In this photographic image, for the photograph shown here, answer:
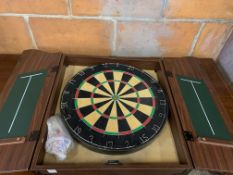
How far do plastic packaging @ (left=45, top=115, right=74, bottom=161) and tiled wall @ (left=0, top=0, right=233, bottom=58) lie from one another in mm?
475

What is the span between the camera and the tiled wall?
0.91m

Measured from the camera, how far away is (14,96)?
0.80 metres

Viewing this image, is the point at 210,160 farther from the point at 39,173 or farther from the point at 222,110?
the point at 39,173

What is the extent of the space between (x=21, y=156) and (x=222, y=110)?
28.7 inches

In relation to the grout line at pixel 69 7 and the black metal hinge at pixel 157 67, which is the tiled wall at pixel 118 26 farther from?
the black metal hinge at pixel 157 67

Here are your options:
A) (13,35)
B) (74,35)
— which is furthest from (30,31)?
(74,35)

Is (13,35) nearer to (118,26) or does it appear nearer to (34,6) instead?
(34,6)

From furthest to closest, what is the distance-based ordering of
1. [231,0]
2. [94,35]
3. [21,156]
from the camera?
[94,35] → [231,0] → [21,156]

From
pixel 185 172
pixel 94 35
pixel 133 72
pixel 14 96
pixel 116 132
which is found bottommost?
pixel 185 172

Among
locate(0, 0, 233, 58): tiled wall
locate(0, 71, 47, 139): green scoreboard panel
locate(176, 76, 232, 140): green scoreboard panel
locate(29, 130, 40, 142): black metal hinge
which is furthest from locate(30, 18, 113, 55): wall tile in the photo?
locate(29, 130, 40, 142): black metal hinge

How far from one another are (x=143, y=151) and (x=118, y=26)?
564 millimetres

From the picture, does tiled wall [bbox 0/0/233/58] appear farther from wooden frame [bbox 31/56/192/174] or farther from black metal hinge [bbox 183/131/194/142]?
black metal hinge [bbox 183/131/194/142]

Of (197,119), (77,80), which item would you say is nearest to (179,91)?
(197,119)

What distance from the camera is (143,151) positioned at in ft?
2.38
